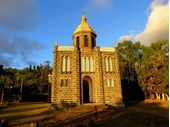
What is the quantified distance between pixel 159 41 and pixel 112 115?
3177 centimetres

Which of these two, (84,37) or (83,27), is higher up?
(83,27)

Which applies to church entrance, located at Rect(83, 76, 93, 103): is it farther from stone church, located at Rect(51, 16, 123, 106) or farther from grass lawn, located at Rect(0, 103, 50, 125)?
grass lawn, located at Rect(0, 103, 50, 125)

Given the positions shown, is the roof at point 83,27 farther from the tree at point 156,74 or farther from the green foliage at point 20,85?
the green foliage at point 20,85

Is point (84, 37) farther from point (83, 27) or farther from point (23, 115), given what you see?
point (23, 115)

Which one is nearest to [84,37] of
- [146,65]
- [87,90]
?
[87,90]

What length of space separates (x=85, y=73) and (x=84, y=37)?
7.74 m

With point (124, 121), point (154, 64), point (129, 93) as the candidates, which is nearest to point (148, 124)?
point (124, 121)

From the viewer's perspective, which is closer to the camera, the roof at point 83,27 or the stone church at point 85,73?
the stone church at point 85,73

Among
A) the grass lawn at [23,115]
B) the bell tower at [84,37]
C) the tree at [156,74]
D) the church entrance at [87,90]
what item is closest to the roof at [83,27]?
the bell tower at [84,37]

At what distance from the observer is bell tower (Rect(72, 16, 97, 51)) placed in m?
38.5

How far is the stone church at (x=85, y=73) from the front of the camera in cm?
3453

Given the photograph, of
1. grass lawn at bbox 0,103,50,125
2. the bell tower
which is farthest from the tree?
Answer: grass lawn at bbox 0,103,50,125

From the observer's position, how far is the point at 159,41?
5041 centimetres

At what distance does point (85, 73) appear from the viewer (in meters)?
36.3
